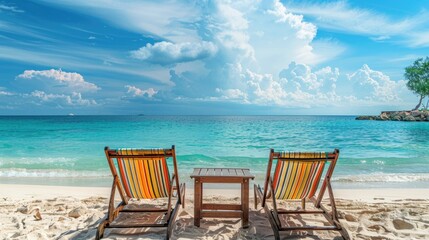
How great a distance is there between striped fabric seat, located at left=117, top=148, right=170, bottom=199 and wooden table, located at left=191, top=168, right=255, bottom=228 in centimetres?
39

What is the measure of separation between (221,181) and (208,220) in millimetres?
734

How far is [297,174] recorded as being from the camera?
3770 millimetres

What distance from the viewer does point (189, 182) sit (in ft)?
24.2

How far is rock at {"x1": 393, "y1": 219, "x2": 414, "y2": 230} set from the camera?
389 centimetres

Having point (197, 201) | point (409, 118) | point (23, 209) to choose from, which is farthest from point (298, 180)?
point (409, 118)

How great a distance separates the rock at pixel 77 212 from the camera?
435cm

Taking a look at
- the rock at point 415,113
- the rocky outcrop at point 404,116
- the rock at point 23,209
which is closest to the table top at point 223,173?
the rock at point 23,209

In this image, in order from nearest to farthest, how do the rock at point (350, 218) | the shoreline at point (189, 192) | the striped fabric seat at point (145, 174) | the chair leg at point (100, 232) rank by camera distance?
1. the chair leg at point (100, 232)
2. the striped fabric seat at point (145, 174)
3. the rock at point (350, 218)
4. the shoreline at point (189, 192)

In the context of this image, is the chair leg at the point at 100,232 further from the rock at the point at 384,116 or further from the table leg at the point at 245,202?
the rock at the point at 384,116

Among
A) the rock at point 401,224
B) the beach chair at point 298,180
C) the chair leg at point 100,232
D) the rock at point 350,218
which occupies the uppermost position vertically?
the beach chair at point 298,180

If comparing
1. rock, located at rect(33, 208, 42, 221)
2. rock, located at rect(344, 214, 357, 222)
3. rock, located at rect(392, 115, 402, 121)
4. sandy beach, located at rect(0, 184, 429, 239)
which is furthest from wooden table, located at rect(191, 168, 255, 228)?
rock, located at rect(392, 115, 402, 121)

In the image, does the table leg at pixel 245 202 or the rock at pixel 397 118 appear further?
the rock at pixel 397 118

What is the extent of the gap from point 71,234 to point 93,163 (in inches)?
312

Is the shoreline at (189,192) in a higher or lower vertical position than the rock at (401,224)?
lower
